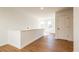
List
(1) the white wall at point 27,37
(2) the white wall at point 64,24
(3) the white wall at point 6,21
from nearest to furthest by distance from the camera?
(1) the white wall at point 27,37
(3) the white wall at point 6,21
(2) the white wall at point 64,24

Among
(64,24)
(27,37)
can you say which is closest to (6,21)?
(27,37)

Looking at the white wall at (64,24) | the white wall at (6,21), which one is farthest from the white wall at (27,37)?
the white wall at (64,24)

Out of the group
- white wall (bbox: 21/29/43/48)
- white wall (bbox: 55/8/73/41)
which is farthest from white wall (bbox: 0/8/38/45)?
white wall (bbox: 55/8/73/41)

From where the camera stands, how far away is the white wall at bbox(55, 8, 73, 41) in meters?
6.14

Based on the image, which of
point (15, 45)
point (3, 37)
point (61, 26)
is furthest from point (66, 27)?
point (3, 37)

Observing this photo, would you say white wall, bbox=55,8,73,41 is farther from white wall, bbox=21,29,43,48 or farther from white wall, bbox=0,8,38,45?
white wall, bbox=0,8,38,45

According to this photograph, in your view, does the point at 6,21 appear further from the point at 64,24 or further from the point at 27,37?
the point at 64,24

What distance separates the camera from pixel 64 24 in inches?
258

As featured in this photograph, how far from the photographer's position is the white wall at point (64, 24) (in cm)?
A: 614

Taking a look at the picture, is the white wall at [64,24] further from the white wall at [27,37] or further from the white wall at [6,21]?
the white wall at [6,21]

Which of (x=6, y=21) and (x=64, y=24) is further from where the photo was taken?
(x=64, y=24)

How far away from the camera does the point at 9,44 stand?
16.1 ft
